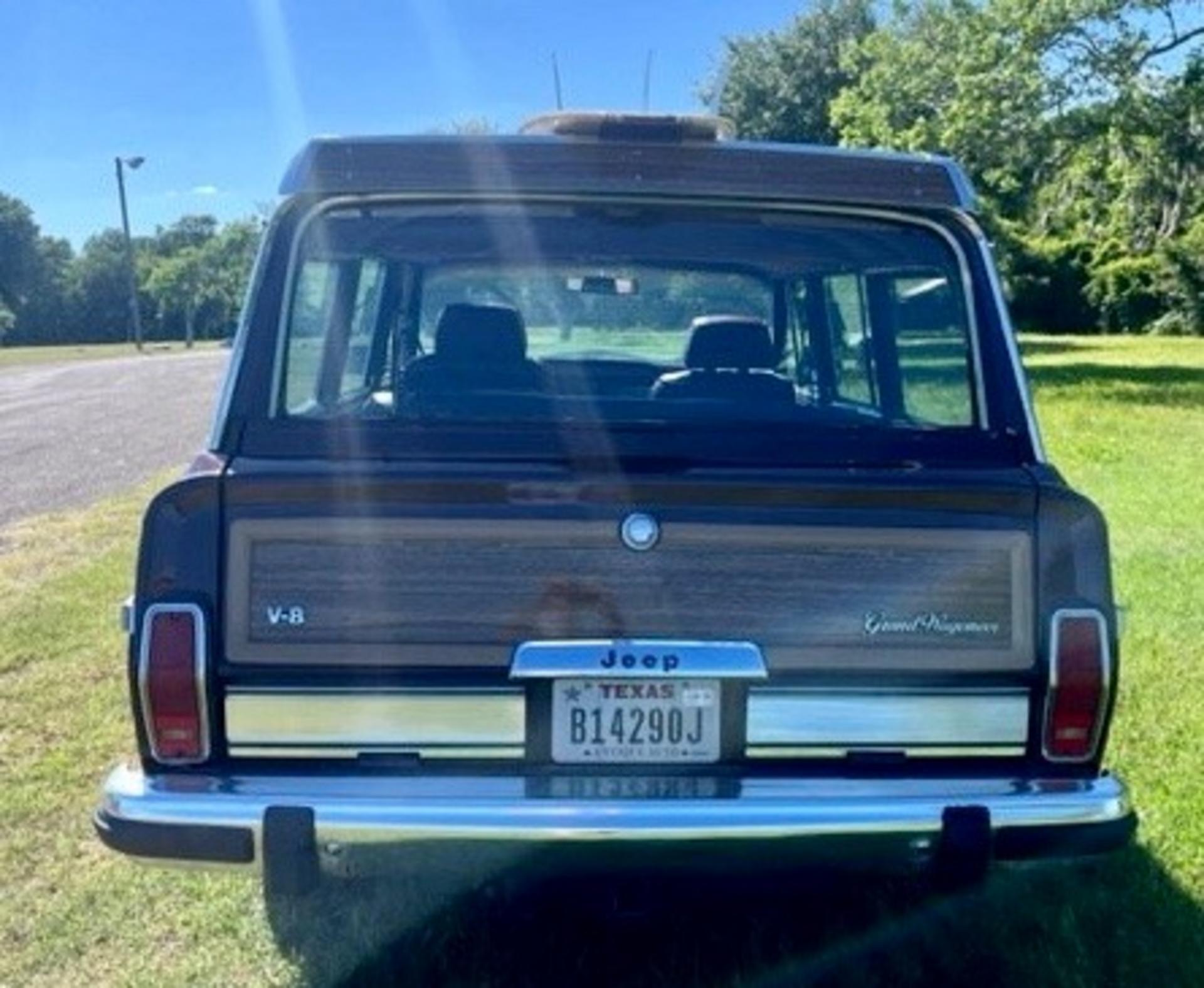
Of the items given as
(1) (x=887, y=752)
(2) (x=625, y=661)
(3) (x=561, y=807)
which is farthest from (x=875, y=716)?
(3) (x=561, y=807)

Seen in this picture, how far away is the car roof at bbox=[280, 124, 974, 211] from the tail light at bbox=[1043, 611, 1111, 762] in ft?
3.37

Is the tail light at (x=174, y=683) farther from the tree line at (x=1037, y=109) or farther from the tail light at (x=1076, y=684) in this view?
the tree line at (x=1037, y=109)

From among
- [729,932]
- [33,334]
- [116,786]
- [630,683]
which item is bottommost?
[33,334]

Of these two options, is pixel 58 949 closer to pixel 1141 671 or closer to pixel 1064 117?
pixel 1141 671

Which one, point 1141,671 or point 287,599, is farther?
point 1141,671

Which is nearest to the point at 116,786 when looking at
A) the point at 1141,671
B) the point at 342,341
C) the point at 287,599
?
the point at 287,599

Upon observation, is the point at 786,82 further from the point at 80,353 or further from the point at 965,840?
the point at 965,840

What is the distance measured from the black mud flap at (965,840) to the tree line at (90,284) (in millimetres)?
63234

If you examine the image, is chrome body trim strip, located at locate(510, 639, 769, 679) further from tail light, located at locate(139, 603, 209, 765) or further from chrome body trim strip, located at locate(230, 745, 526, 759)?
tail light, located at locate(139, 603, 209, 765)

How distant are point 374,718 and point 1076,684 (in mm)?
1459

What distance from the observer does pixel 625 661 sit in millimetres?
3141

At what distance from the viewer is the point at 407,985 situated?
379 centimetres

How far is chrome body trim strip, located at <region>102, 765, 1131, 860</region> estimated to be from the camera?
307 cm

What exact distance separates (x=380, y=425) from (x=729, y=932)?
1.72m
